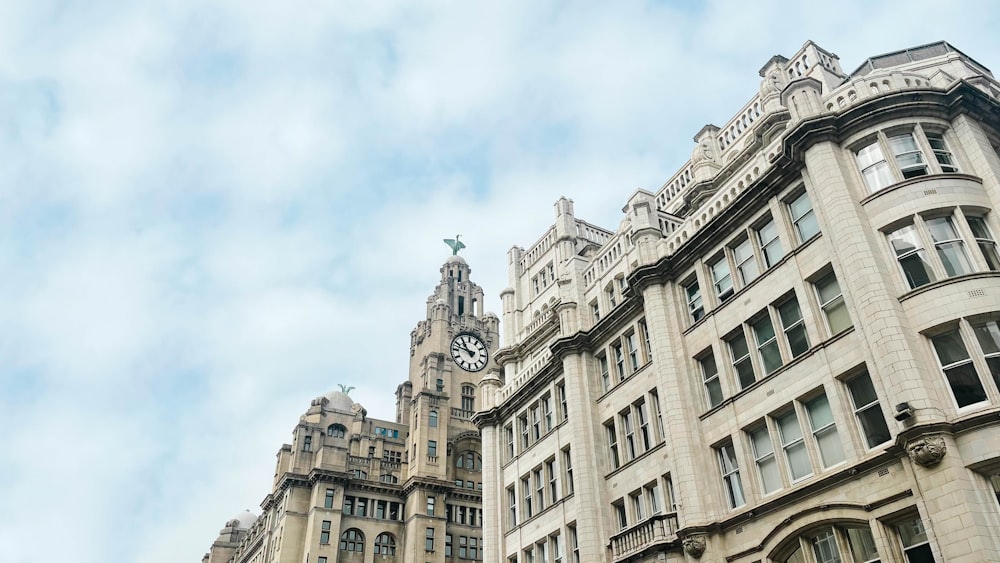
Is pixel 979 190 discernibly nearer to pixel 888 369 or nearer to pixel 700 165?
pixel 888 369

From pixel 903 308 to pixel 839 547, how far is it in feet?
25.8

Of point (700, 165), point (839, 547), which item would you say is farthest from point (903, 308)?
point (700, 165)

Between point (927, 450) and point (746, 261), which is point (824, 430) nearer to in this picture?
point (927, 450)

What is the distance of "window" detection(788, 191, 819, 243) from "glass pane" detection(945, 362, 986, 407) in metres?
7.57

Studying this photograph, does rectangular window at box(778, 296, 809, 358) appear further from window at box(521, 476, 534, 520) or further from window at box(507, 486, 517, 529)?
window at box(507, 486, 517, 529)

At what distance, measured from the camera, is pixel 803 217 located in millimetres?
30453

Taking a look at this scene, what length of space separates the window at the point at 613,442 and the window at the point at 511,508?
332 inches

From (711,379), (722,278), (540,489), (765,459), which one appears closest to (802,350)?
(765,459)

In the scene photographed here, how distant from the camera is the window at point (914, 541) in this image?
22516 millimetres

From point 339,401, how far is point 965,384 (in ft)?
273

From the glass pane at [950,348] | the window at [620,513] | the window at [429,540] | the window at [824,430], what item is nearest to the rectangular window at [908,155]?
the glass pane at [950,348]

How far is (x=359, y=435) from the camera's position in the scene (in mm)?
87625

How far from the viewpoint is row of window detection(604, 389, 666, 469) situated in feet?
116

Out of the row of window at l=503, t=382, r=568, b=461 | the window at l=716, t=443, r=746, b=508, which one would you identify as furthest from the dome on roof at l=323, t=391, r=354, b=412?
the window at l=716, t=443, r=746, b=508
